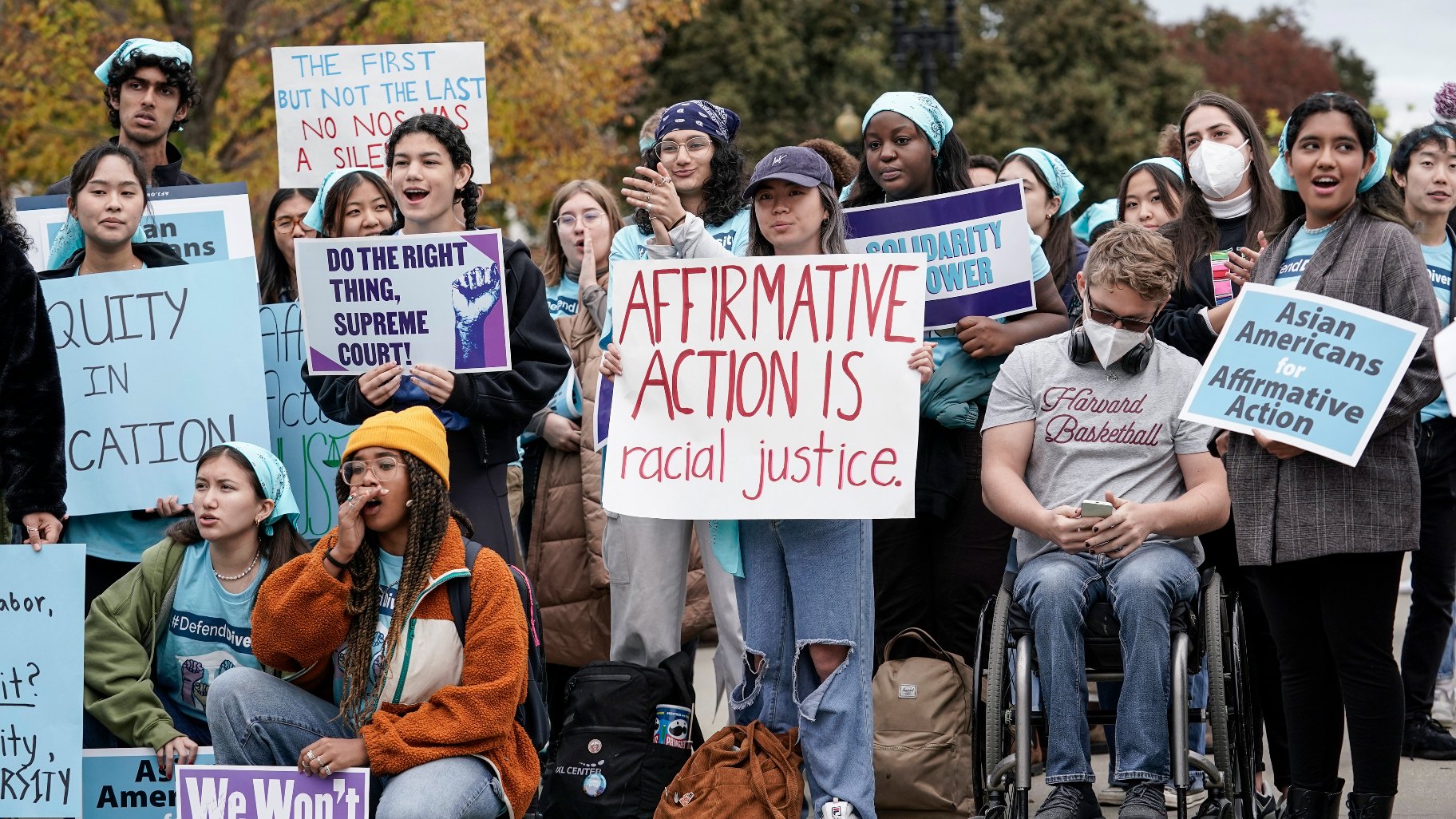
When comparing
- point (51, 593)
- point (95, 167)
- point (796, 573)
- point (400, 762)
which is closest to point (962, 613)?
point (796, 573)

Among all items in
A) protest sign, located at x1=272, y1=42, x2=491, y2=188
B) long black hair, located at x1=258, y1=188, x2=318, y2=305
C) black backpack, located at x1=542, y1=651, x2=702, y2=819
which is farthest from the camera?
protest sign, located at x1=272, y1=42, x2=491, y2=188

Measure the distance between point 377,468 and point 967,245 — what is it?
2.06 meters

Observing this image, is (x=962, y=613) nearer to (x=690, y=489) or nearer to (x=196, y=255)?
Answer: (x=690, y=489)

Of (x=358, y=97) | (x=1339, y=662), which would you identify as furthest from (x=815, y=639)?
(x=358, y=97)

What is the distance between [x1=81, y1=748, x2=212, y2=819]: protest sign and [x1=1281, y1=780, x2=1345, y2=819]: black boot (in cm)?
299

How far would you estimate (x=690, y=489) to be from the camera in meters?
4.74

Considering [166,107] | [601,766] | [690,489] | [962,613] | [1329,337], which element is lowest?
[601,766]

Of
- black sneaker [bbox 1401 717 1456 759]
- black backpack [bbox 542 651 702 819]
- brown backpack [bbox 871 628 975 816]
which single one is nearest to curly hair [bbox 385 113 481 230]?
black backpack [bbox 542 651 702 819]

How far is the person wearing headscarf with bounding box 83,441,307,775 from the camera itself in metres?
4.65

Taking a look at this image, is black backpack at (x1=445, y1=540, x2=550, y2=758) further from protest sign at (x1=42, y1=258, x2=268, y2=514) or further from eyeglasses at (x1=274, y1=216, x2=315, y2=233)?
eyeglasses at (x1=274, y1=216, x2=315, y2=233)

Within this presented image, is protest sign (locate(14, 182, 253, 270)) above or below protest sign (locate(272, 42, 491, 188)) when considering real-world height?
below

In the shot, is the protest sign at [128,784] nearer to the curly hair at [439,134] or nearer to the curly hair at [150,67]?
A: the curly hair at [439,134]

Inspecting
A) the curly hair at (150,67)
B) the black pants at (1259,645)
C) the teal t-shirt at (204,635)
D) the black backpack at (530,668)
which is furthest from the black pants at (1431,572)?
the curly hair at (150,67)

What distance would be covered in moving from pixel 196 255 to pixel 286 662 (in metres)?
1.99
